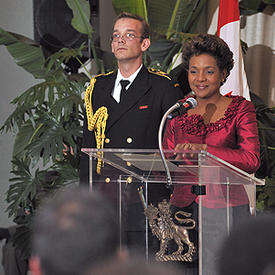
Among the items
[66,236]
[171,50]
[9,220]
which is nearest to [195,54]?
[66,236]

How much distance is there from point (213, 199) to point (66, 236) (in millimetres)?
842

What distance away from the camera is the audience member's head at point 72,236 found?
762 mm

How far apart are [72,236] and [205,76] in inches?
50.4

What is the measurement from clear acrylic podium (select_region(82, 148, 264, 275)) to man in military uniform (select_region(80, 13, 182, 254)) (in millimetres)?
520

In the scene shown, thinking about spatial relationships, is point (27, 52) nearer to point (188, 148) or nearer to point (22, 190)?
point (22, 190)

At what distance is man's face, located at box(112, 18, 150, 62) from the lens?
7.27 feet

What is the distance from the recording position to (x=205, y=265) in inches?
59.2

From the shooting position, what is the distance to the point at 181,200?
5.19ft

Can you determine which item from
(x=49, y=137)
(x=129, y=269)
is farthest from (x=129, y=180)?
(x=49, y=137)

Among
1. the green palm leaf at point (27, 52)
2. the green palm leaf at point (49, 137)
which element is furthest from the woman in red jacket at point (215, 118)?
the green palm leaf at point (27, 52)

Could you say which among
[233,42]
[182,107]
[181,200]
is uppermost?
[233,42]

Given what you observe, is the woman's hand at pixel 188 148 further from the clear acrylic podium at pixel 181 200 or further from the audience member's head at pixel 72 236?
the audience member's head at pixel 72 236

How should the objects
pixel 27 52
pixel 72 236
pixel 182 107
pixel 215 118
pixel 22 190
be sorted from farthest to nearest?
pixel 27 52 < pixel 22 190 < pixel 215 118 < pixel 182 107 < pixel 72 236

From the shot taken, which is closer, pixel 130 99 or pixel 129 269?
pixel 129 269
